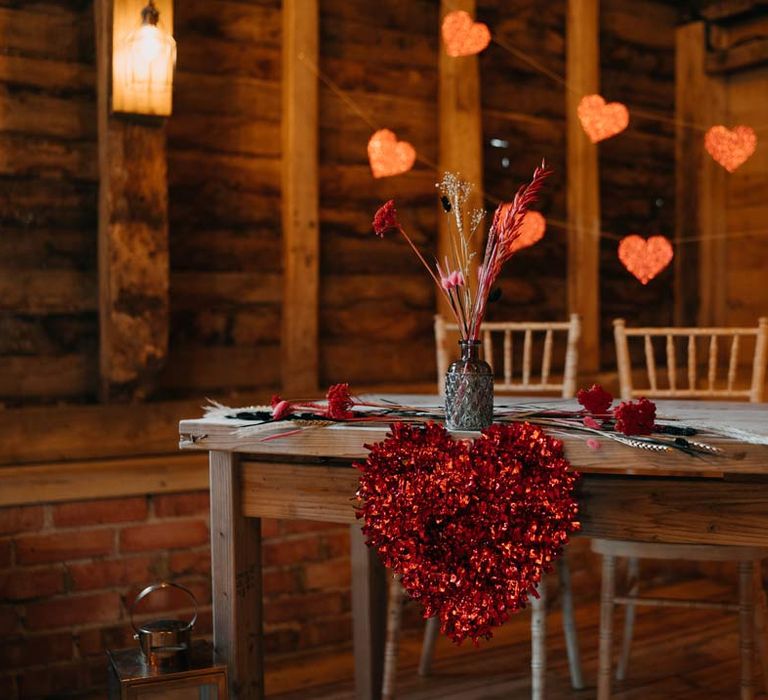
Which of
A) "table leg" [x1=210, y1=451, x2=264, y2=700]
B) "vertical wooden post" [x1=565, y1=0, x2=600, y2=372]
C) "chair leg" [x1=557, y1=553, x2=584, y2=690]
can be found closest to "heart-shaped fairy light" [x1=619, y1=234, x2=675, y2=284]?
"vertical wooden post" [x1=565, y1=0, x2=600, y2=372]

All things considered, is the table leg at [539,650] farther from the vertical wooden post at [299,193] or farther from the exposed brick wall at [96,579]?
the vertical wooden post at [299,193]

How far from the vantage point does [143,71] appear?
2646 millimetres

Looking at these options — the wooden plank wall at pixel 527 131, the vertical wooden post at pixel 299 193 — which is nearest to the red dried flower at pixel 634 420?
the vertical wooden post at pixel 299 193

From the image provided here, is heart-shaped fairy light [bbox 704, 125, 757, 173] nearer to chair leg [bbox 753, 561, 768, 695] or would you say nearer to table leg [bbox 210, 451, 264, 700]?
chair leg [bbox 753, 561, 768, 695]

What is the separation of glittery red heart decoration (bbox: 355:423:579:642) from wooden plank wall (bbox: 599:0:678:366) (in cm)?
248

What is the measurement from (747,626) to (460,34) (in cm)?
218

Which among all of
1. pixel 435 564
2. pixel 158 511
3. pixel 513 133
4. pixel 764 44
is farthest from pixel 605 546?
pixel 764 44

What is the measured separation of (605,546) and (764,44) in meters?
2.45

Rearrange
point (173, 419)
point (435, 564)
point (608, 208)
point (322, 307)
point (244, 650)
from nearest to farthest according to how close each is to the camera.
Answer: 1. point (435, 564)
2. point (244, 650)
3. point (173, 419)
4. point (322, 307)
5. point (608, 208)

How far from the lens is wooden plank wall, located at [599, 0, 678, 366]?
405 cm

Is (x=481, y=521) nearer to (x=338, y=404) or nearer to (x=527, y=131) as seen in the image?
(x=338, y=404)

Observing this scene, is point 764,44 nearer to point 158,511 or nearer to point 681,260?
point 681,260

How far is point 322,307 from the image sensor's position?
3348 millimetres

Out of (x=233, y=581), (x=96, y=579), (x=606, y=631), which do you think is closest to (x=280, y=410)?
(x=233, y=581)
